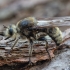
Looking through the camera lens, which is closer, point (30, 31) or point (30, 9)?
point (30, 31)

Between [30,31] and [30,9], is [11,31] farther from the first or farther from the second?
[30,9]

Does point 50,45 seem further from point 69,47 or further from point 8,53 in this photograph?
point 8,53

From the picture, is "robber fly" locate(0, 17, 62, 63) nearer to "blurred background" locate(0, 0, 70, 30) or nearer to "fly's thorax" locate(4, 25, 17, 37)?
"fly's thorax" locate(4, 25, 17, 37)

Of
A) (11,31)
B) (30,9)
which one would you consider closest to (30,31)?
(11,31)

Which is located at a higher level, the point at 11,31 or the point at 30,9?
the point at 30,9

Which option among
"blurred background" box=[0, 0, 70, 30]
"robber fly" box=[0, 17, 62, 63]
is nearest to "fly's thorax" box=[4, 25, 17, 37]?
"robber fly" box=[0, 17, 62, 63]

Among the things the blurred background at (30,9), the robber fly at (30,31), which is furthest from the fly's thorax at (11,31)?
the blurred background at (30,9)

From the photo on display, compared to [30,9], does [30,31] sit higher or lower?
lower

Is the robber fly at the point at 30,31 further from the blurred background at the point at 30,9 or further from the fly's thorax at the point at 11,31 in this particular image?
the blurred background at the point at 30,9
